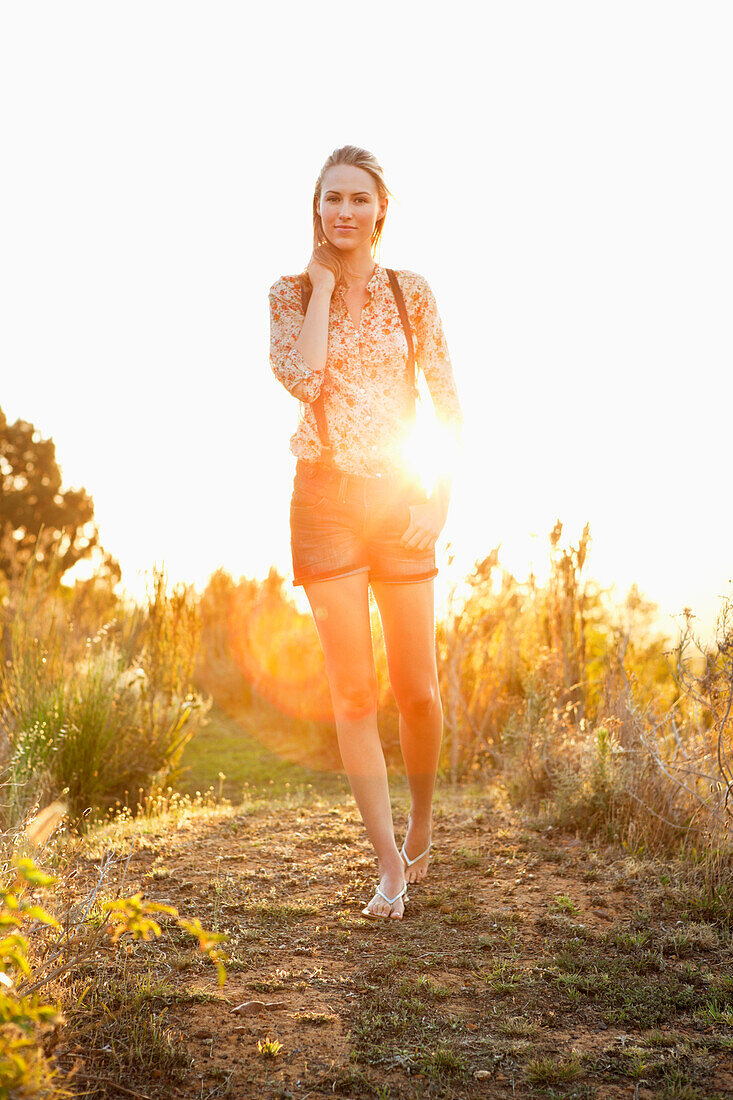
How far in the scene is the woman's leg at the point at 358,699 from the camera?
7.39 feet

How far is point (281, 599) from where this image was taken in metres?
8.95

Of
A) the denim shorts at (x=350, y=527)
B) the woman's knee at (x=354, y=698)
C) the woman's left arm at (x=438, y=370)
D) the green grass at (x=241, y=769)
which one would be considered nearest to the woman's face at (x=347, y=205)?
the woman's left arm at (x=438, y=370)

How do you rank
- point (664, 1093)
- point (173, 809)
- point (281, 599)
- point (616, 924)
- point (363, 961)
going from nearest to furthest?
point (664, 1093)
point (363, 961)
point (616, 924)
point (173, 809)
point (281, 599)

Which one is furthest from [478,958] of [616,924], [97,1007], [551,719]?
[551,719]

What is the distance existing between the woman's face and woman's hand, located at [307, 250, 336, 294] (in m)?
0.07

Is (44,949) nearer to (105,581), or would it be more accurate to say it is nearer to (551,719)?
(551,719)

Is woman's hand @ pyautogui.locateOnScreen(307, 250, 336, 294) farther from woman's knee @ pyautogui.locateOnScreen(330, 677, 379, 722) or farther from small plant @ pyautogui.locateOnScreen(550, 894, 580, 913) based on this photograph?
small plant @ pyautogui.locateOnScreen(550, 894, 580, 913)

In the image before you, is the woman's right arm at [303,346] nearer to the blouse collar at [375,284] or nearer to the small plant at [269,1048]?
the blouse collar at [375,284]

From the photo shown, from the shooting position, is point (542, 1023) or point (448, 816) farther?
point (448, 816)

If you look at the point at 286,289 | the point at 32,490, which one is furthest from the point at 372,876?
the point at 32,490

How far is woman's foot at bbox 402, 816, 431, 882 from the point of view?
2.60 m

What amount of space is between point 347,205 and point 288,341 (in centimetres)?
41

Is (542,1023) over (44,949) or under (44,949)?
under

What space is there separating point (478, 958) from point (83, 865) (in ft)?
4.53
